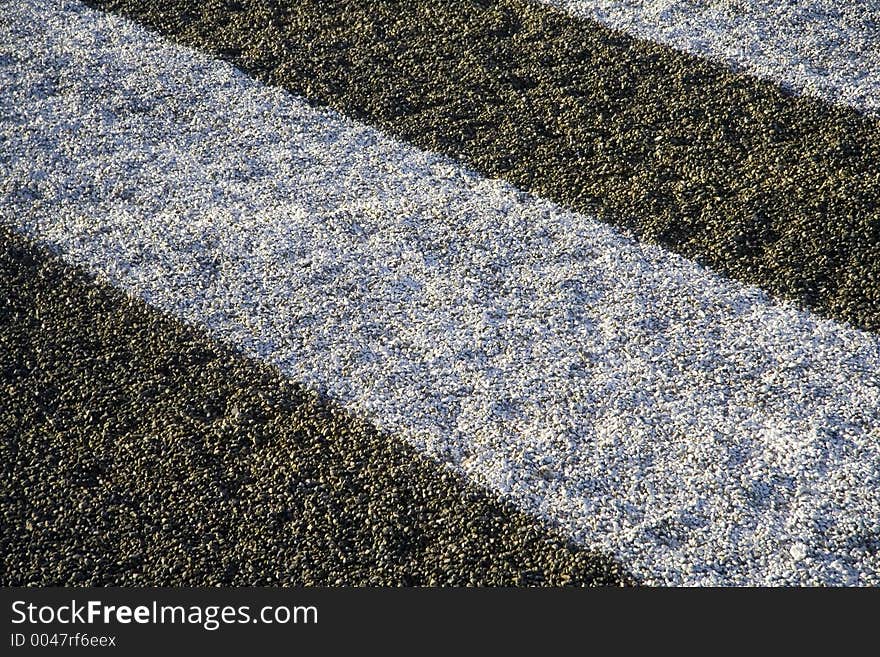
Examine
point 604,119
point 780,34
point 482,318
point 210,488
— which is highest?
point 780,34

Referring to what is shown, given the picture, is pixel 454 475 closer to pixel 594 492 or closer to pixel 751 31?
pixel 594 492

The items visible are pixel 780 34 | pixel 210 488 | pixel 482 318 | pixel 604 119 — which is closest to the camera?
pixel 210 488

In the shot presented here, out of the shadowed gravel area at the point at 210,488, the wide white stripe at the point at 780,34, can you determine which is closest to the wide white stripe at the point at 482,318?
the shadowed gravel area at the point at 210,488

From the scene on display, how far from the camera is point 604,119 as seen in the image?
336 centimetres

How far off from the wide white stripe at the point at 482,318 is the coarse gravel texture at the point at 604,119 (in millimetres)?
118

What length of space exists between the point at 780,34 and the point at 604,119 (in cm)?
93

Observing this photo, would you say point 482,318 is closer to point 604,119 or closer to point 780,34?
point 604,119

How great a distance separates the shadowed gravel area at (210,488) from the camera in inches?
87.7

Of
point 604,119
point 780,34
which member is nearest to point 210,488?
point 604,119

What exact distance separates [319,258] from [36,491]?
42.1 inches

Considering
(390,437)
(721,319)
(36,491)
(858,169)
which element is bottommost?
(36,491)

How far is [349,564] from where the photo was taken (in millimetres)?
2227

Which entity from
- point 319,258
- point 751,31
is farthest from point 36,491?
point 751,31

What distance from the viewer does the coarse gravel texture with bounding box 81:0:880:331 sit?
2.88 meters
